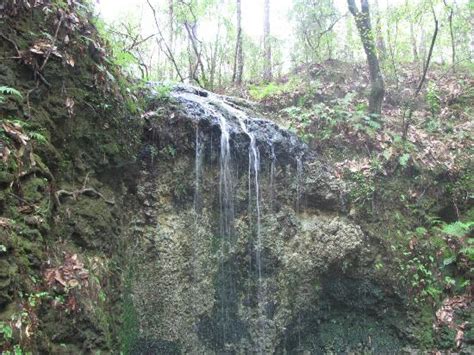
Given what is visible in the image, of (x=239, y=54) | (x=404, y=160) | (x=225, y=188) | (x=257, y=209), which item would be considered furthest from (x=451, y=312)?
(x=239, y=54)

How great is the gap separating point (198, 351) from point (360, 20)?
7.20 m

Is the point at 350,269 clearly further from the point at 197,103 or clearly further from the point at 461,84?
the point at 461,84

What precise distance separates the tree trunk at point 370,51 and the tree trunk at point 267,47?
12.5ft

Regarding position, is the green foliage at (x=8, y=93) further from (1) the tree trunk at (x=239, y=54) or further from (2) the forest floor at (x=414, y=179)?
(1) the tree trunk at (x=239, y=54)

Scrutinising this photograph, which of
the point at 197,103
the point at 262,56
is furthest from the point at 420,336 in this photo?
the point at 262,56

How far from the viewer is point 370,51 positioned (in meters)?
9.00

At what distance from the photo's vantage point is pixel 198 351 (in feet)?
20.6

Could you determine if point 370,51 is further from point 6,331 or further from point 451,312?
point 6,331

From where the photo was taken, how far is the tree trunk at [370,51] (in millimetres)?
8844

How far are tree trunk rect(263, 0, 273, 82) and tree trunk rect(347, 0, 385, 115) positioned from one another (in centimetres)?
381

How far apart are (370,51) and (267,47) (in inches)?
213

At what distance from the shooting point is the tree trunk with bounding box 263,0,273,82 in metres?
12.9

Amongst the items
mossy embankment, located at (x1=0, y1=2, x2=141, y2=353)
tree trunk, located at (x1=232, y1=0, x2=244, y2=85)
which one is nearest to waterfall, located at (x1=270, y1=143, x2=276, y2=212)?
mossy embankment, located at (x1=0, y1=2, x2=141, y2=353)

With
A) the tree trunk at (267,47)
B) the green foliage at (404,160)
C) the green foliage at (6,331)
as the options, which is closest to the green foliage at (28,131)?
the green foliage at (6,331)
